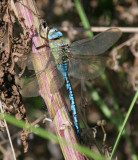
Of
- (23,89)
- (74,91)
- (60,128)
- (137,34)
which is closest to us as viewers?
(60,128)

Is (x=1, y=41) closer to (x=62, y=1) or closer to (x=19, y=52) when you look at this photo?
(x=19, y=52)

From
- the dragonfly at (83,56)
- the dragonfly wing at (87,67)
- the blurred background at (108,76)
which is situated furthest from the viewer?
the blurred background at (108,76)

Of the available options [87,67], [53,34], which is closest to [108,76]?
[87,67]

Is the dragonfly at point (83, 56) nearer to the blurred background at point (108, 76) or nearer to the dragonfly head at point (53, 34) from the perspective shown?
the dragonfly head at point (53, 34)

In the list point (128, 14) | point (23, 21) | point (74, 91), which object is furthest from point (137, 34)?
point (23, 21)

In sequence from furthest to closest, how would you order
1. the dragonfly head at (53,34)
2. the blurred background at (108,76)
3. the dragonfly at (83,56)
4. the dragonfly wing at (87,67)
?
1. the blurred background at (108,76)
2. the dragonfly wing at (87,67)
3. the dragonfly at (83,56)
4. the dragonfly head at (53,34)

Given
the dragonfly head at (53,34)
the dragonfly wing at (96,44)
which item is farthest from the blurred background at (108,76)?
the dragonfly head at (53,34)
